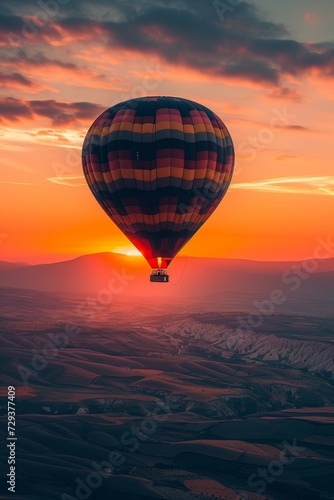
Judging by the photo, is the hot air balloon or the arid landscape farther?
the arid landscape

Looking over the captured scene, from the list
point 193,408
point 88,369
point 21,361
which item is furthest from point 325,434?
point 21,361

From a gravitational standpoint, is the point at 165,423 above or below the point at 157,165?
below

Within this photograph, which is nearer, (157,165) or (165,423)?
(157,165)

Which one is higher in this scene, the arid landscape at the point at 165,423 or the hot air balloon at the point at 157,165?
the hot air balloon at the point at 157,165

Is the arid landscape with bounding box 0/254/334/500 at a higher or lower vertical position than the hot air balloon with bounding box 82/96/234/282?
lower

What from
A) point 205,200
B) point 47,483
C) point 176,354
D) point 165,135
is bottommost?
point 47,483

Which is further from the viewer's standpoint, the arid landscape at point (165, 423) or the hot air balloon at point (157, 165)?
the arid landscape at point (165, 423)

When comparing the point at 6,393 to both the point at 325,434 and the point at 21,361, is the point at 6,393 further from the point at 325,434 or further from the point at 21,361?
the point at 325,434

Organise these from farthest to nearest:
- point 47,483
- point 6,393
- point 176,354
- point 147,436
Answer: point 176,354 → point 6,393 → point 147,436 → point 47,483
